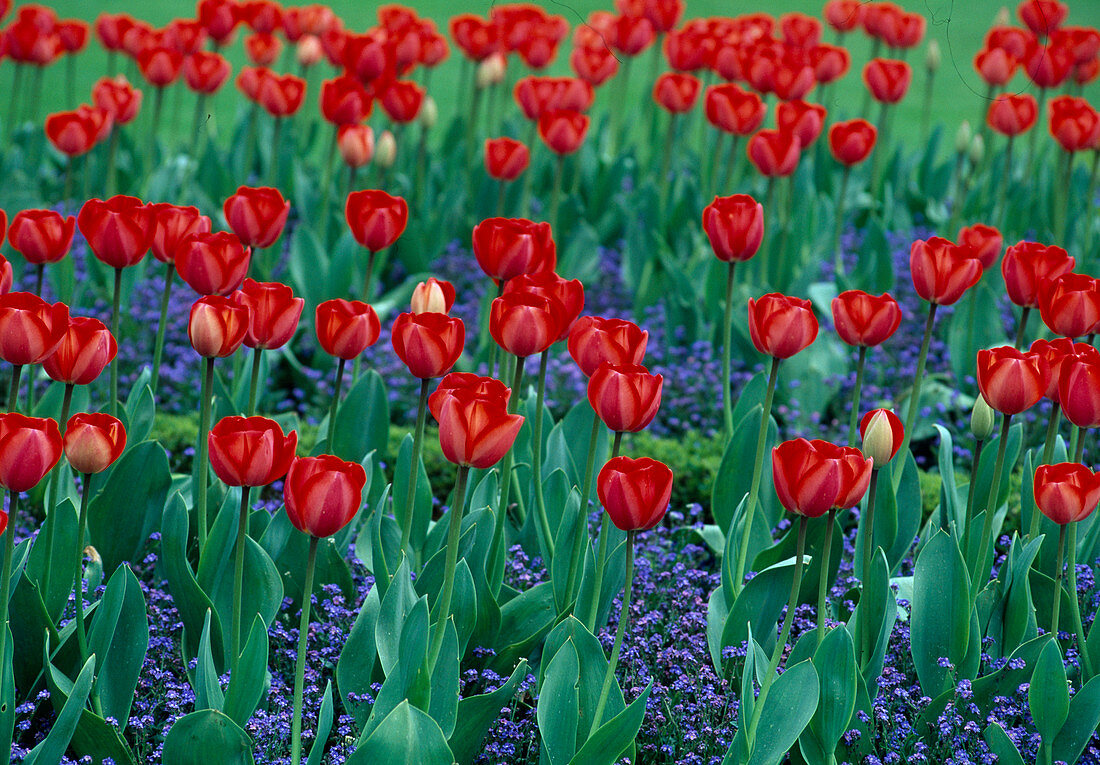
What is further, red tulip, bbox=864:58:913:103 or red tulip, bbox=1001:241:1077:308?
red tulip, bbox=864:58:913:103

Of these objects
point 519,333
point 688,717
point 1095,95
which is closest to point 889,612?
point 688,717

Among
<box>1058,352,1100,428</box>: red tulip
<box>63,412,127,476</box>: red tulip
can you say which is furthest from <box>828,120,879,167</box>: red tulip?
<box>63,412,127,476</box>: red tulip

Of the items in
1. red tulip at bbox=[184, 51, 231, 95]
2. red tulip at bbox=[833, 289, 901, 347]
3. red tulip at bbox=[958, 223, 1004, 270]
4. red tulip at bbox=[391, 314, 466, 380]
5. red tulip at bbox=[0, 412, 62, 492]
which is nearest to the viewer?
red tulip at bbox=[0, 412, 62, 492]

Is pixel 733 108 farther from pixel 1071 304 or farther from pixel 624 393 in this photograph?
pixel 624 393

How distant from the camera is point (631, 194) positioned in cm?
568

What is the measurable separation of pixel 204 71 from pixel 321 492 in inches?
141

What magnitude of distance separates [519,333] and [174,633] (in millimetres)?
1109

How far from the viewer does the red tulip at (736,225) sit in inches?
112

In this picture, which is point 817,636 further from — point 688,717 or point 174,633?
point 174,633

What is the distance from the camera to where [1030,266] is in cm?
269

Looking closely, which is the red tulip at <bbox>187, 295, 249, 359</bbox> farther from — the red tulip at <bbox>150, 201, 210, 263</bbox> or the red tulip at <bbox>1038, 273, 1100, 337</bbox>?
the red tulip at <bbox>1038, 273, 1100, 337</bbox>

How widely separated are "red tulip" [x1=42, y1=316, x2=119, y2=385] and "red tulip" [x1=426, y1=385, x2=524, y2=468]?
28.0 inches

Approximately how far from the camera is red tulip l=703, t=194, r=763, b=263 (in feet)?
9.31

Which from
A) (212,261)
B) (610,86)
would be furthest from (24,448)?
(610,86)
